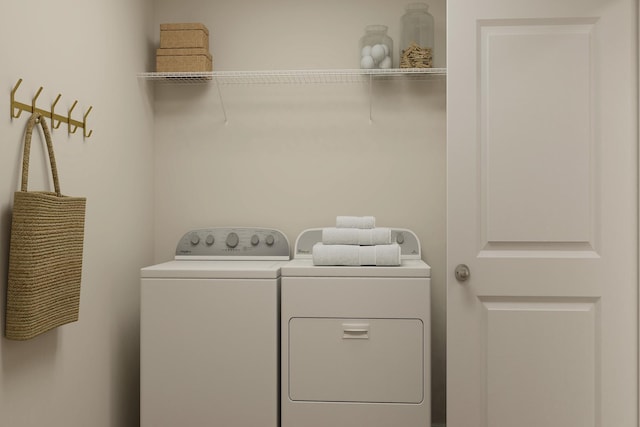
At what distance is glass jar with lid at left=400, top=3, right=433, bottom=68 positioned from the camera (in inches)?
103

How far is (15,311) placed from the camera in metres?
1.63

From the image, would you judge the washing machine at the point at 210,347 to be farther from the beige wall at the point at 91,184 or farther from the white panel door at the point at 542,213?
the white panel door at the point at 542,213

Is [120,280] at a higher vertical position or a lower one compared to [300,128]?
lower

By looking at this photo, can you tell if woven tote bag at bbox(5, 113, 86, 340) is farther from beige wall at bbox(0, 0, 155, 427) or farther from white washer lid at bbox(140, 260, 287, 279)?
white washer lid at bbox(140, 260, 287, 279)

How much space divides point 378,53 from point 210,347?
1418 mm

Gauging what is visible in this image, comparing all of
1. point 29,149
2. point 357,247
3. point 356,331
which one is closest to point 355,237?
point 357,247

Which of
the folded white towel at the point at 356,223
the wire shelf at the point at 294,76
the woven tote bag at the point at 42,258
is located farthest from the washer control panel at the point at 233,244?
the woven tote bag at the point at 42,258

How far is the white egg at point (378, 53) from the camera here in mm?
2639

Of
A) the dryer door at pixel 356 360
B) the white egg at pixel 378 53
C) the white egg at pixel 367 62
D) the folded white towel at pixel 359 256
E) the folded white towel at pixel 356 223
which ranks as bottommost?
the dryer door at pixel 356 360

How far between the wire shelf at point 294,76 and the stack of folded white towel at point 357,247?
669mm

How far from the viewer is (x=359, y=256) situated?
90.6 inches

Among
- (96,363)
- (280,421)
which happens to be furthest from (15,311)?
(280,421)

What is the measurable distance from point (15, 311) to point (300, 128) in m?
1.54

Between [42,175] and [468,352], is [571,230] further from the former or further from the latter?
[42,175]
